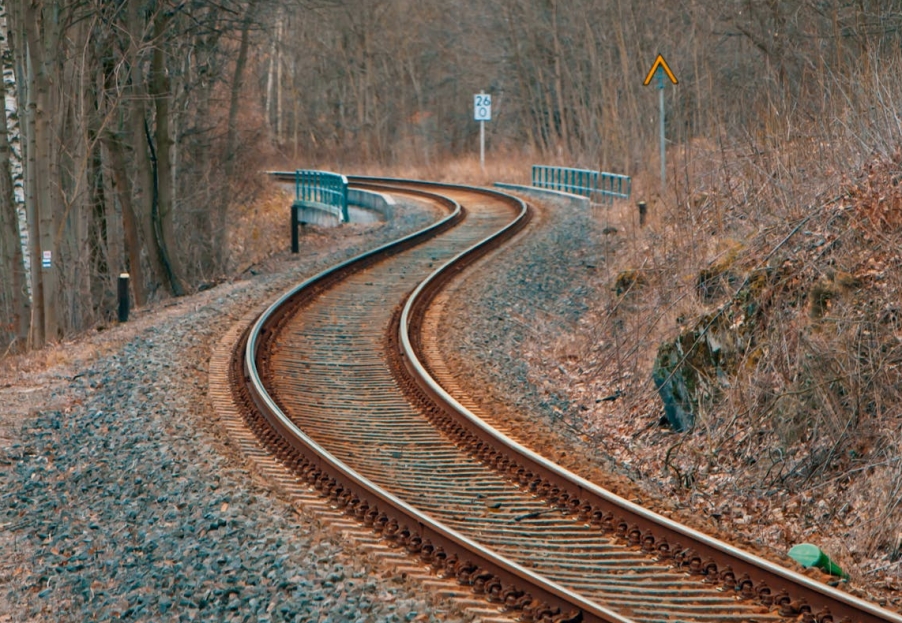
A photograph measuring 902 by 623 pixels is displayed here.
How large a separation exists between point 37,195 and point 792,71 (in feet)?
44.7

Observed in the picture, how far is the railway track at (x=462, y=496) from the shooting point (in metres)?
6.09

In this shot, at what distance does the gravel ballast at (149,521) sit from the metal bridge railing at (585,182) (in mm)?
15749

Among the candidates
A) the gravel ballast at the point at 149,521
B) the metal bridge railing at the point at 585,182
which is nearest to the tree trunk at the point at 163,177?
the gravel ballast at the point at 149,521

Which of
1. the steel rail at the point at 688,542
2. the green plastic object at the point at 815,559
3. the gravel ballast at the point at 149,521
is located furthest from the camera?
the green plastic object at the point at 815,559

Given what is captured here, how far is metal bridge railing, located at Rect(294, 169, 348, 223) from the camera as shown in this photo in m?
30.1

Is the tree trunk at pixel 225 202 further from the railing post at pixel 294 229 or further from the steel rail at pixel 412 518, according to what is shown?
the steel rail at pixel 412 518

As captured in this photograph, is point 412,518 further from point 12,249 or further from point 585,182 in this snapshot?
point 585,182

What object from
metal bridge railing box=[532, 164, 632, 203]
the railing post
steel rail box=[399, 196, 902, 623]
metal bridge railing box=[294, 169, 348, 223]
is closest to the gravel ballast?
steel rail box=[399, 196, 902, 623]

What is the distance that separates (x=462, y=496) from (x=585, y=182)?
23586mm

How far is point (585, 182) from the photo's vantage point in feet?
101

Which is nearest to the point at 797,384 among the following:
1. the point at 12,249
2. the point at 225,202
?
the point at 12,249

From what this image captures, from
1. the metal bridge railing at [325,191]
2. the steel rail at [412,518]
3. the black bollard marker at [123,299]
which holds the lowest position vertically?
the steel rail at [412,518]

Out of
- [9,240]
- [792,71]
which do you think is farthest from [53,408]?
[792,71]

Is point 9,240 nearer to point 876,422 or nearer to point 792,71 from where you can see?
point 792,71
